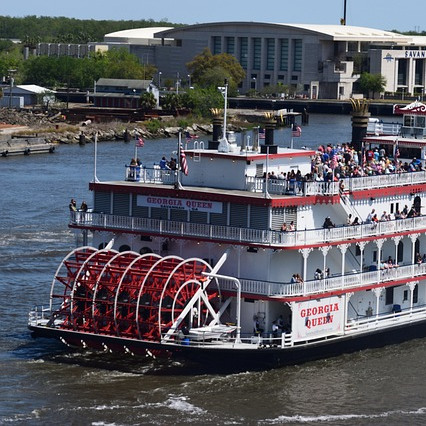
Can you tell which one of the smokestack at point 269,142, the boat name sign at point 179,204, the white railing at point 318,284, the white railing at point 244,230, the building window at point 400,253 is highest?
the smokestack at point 269,142

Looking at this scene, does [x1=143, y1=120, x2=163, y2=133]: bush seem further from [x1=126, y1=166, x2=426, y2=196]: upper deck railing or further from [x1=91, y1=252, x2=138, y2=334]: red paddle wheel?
[x1=91, y1=252, x2=138, y2=334]: red paddle wheel

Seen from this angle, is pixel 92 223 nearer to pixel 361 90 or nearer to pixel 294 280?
pixel 294 280

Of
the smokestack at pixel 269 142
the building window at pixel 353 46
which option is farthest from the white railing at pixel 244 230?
the building window at pixel 353 46

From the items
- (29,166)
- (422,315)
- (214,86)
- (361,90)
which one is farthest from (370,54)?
(422,315)

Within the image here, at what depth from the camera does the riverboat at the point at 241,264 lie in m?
34.2

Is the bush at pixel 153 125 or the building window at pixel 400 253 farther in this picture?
the bush at pixel 153 125

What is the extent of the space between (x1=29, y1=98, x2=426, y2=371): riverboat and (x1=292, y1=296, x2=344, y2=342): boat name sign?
35 mm

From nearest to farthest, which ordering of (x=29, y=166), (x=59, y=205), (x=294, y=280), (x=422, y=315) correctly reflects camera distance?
(x=294, y=280) → (x=422, y=315) → (x=59, y=205) → (x=29, y=166)

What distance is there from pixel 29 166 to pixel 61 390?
50.5m

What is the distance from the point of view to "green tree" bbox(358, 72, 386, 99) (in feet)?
500

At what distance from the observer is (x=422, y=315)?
3856 centimetres

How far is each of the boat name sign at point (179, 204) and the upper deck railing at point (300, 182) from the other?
1.08 meters

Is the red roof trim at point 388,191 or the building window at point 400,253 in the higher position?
the red roof trim at point 388,191

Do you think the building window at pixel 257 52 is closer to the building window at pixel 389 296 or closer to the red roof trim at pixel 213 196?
the building window at pixel 389 296
